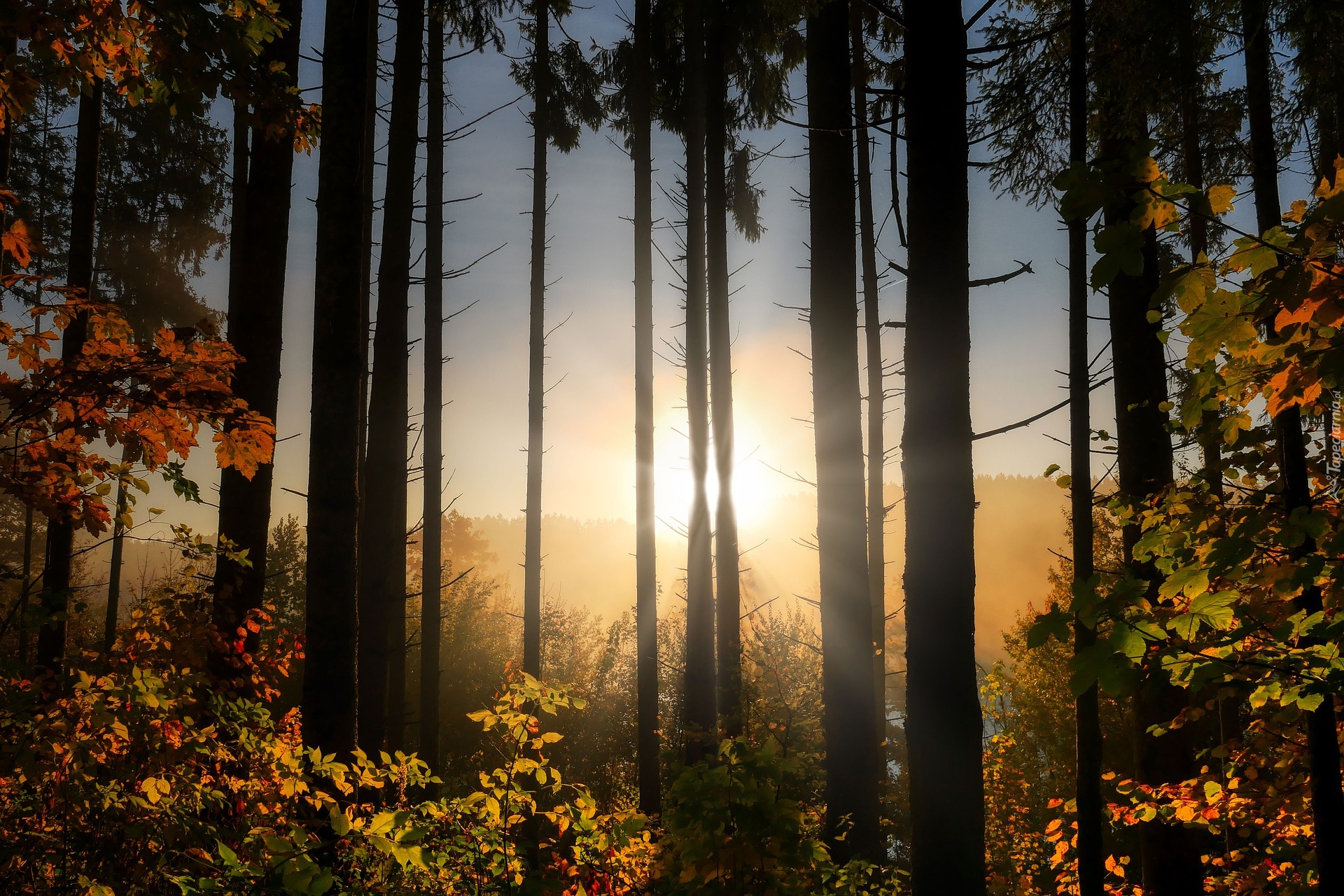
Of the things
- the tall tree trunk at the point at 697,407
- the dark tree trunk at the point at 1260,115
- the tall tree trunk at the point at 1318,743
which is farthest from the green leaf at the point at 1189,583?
the tall tree trunk at the point at 697,407

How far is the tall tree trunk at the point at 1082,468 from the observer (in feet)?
17.8

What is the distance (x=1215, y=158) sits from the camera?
8711 millimetres

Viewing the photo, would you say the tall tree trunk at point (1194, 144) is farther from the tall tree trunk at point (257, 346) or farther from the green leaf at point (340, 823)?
the tall tree trunk at point (257, 346)

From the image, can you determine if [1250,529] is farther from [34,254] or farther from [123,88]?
[123,88]

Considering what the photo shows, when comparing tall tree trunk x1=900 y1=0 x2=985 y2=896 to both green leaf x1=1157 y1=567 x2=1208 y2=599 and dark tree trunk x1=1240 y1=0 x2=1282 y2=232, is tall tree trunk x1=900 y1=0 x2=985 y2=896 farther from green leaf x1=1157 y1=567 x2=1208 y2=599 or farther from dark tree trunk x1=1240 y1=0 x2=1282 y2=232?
dark tree trunk x1=1240 y1=0 x2=1282 y2=232

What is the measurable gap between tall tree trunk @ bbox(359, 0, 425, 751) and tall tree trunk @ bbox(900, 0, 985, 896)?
5.91 meters

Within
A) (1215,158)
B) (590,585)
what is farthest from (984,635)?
(1215,158)

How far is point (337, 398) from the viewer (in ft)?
15.7

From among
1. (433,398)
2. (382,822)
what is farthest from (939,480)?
(433,398)

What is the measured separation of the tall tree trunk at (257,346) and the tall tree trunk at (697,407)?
532 cm

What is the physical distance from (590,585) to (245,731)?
166788 mm

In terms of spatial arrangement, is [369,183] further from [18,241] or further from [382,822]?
[382,822]

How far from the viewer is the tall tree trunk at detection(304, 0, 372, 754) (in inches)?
182

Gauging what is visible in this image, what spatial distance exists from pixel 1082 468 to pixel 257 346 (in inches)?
270
